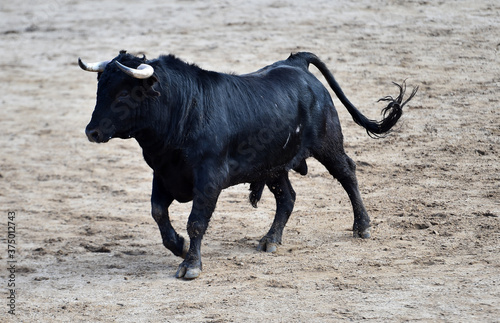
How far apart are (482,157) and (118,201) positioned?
419 cm

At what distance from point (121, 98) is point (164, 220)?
1.17 meters

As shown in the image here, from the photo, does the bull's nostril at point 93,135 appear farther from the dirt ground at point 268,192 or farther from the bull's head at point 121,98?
the dirt ground at point 268,192

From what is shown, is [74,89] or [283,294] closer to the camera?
[283,294]

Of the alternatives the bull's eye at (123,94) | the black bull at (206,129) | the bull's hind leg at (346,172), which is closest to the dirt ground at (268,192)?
the bull's hind leg at (346,172)

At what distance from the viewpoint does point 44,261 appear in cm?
781

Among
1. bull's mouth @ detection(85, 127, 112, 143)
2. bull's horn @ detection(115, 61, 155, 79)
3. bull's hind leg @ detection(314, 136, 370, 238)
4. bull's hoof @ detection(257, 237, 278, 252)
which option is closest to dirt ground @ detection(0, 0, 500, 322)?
bull's hoof @ detection(257, 237, 278, 252)

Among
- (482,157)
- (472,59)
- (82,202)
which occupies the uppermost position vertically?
(472,59)

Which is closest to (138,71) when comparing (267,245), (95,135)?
(95,135)

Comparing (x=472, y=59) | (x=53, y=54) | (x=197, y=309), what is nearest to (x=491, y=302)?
(x=197, y=309)

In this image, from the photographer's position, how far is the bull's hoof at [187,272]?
22.9 feet

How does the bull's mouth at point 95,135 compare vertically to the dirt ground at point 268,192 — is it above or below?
above

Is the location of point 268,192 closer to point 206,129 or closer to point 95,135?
point 206,129

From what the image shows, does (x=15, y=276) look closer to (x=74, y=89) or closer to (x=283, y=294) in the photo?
(x=283, y=294)

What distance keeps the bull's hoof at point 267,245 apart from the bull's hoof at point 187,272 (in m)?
0.86
